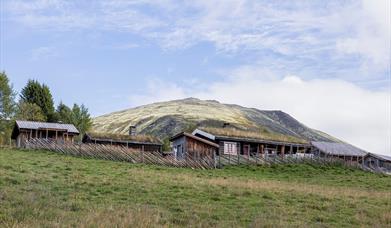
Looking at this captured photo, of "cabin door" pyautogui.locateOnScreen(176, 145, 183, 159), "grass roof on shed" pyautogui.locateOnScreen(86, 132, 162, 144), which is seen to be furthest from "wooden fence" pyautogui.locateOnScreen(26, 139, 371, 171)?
"grass roof on shed" pyautogui.locateOnScreen(86, 132, 162, 144)

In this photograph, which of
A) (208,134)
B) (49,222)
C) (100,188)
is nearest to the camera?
(49,222)

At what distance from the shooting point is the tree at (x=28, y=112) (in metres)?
75.4

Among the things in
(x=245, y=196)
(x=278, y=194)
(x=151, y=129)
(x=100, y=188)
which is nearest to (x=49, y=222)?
(x=100, y=188)

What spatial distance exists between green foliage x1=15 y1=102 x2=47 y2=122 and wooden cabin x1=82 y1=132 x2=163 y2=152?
18662mm

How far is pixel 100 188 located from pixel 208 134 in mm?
37094

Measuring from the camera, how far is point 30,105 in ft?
253

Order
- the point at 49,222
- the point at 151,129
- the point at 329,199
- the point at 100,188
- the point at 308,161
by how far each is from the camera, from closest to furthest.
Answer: the point at 49,222
the point at 100,188
the point at 329,199
the point at 308,161
the point at 151,129

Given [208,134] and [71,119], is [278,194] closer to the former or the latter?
[208,134]

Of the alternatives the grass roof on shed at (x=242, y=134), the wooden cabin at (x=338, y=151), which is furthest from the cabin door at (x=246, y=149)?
the wooden cabin at (x=338, y=151)

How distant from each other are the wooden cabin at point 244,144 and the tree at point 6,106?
3142 cm

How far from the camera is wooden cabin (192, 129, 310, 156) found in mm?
55969

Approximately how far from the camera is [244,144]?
2323 inches

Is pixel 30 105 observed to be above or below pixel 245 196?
above

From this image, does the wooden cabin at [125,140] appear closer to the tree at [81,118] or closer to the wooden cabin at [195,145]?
the wooden cabin at [195,145]
